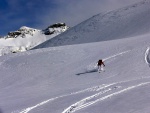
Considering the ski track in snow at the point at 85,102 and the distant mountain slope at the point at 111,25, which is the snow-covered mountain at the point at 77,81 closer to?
the ski track in snow at the point at 85,102

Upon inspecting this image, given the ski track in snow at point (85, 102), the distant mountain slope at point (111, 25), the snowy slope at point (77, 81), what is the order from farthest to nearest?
the distant mountain slope at point (111, 25)
the snowy slope at point (77, 81)
the ski track in snow at point (85, 102)

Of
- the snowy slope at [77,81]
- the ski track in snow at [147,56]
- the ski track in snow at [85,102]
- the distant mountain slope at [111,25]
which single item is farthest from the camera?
the distant mountain slope at [111,25]

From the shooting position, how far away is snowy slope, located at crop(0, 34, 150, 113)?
16109mm

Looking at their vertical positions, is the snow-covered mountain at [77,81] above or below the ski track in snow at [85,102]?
above

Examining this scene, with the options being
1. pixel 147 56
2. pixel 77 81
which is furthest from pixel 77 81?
pixel 147 56

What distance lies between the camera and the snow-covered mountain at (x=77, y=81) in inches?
634

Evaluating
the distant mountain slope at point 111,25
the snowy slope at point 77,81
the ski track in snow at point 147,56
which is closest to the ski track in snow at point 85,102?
the snowy slope at point 77,81

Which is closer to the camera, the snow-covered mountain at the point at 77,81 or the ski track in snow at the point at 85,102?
the ski track in snow at the point at 85,102

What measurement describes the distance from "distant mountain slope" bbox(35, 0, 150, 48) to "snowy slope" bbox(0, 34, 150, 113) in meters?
37.2

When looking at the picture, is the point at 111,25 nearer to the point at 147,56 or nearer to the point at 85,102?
the point at 147,56

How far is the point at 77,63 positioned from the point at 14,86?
312 inches

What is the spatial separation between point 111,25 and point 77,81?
206 ft

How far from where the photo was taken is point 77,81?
25.8 m

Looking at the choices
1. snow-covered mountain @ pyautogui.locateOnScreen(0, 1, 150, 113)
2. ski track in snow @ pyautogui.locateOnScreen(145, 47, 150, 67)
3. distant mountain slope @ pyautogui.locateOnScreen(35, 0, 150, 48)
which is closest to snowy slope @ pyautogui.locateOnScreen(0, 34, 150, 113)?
snow-covered mountain @ pyautogui.locateOnScreen(0, 1, 150, 113)
